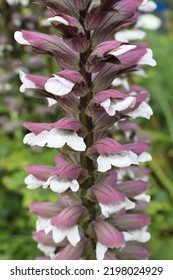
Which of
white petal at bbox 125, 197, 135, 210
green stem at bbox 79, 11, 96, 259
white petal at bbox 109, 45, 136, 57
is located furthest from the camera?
white petal at bbox 125, 197, 135, 210

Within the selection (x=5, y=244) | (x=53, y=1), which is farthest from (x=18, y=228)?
(x=53, y=1)

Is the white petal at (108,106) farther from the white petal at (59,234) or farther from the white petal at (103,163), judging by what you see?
the white petal at (59,234)

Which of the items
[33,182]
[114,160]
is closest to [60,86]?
[114,160]

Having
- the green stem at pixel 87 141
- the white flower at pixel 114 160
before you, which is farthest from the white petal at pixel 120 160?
the green stem at pixel 87 141

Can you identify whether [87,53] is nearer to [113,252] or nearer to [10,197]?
[113,252]

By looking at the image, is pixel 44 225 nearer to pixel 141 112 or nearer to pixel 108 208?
pixel 108 208

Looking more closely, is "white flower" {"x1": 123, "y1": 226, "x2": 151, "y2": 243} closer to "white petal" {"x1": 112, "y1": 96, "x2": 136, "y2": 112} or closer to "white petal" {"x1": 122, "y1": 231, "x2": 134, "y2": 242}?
"white petal" {"x1": 122, "y1": 231, "x2": 134, "y2": 242}

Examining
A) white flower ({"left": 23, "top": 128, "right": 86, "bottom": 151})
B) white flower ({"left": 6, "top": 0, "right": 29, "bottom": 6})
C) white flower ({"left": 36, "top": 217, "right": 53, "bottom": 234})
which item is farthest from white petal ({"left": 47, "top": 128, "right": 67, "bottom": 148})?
white flower ({"left": 6, "top": 0, "right": 29, "bottom": 6})
